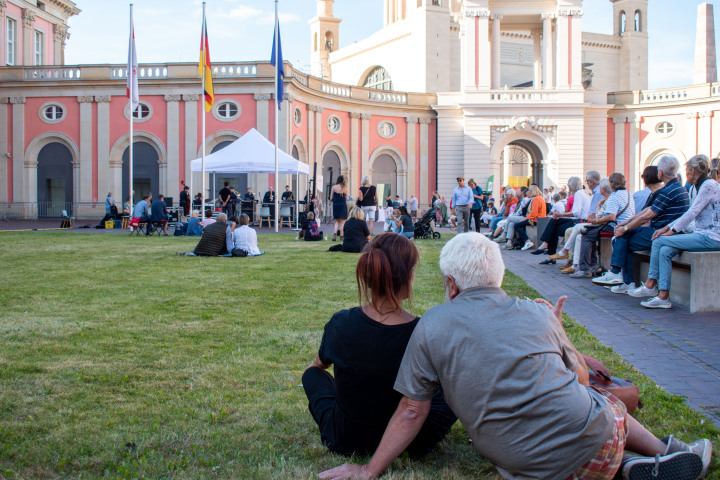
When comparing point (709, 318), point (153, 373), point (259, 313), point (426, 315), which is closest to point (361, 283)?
point (426, 315)

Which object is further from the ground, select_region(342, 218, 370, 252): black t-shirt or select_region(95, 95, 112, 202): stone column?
select_region(95, 95, 112, 202): stone column

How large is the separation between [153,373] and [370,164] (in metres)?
35.3

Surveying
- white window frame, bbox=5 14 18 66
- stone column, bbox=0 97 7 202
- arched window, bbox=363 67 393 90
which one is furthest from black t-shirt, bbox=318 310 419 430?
arched window, bbox=363 67 393 90

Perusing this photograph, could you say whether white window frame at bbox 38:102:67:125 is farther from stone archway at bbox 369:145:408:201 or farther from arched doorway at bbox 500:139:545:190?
arched doorway at bbox 500:139:545:190

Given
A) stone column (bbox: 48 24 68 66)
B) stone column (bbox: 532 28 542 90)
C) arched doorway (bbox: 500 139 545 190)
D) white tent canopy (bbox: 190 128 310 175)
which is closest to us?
white tent canopy (bbox: 190 128 310 175)

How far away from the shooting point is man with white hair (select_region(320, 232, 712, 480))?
2.73 metres

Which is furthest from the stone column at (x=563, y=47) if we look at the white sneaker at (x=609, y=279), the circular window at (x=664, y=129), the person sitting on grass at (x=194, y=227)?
the white sneaker at (x=609, y=279)

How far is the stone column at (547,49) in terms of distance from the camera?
40.2 meters

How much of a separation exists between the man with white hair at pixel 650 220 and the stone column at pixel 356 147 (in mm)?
30085

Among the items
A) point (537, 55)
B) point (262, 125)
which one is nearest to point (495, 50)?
point (537, 55)

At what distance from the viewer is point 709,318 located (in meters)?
6.88

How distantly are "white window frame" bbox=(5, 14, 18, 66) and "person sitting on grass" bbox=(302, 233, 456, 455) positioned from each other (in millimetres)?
41336

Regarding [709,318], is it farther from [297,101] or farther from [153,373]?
[297,101]

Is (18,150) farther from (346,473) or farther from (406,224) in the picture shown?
(346,473)
